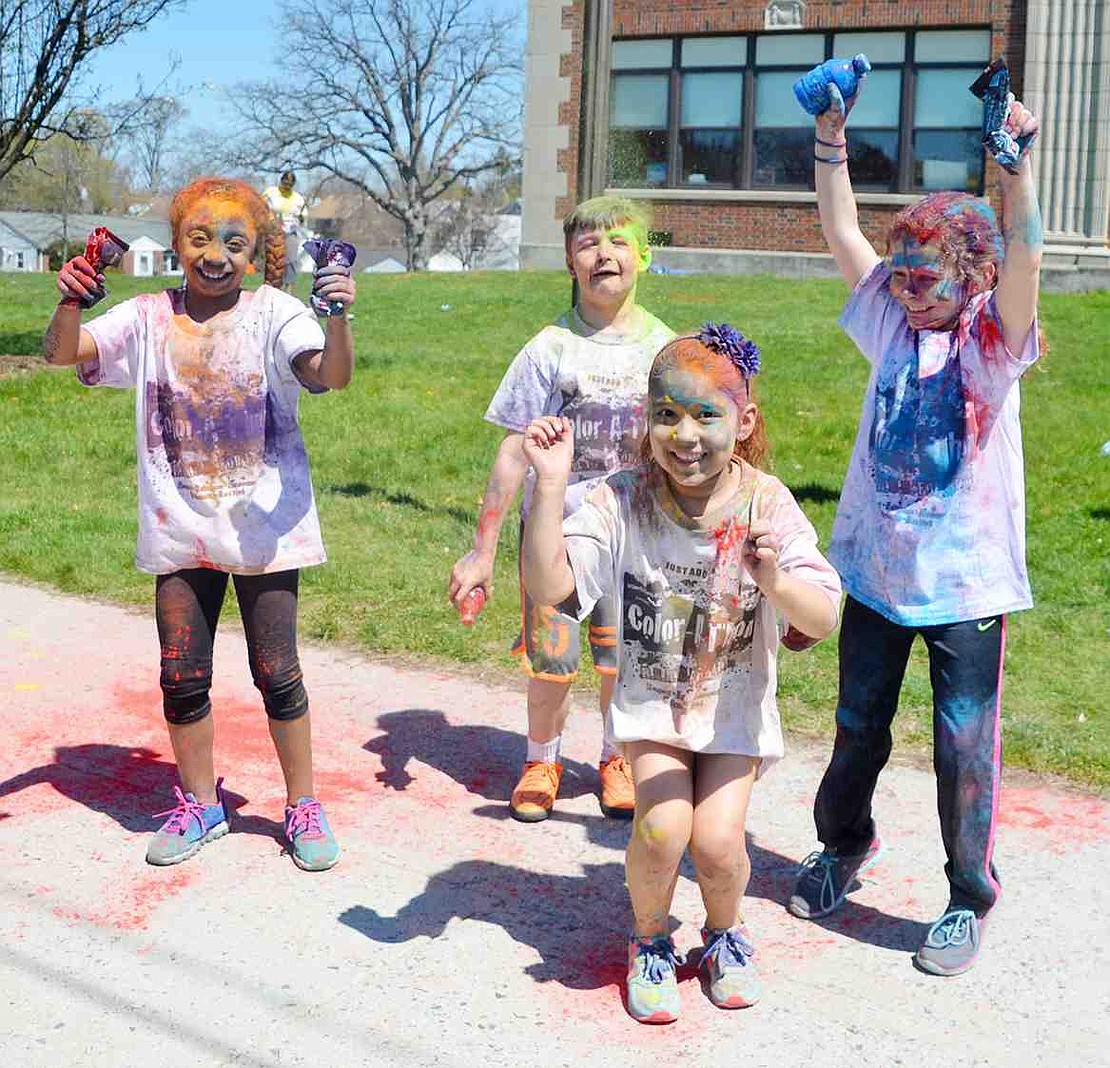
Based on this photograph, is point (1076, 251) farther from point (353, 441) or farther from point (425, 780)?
point (425, 780)

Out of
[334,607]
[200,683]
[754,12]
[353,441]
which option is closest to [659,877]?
[200,683]

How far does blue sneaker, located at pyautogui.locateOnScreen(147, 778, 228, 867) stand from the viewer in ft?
13.0

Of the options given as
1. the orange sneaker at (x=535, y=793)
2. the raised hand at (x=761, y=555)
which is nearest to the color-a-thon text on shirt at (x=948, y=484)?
the raised hand at (x=761, y=555)

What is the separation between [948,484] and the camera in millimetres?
3439

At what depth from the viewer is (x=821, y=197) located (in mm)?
3803

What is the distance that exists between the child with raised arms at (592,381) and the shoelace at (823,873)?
0.70 meters

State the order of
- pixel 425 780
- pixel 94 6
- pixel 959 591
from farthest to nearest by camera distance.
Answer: pixel 94 6 → pixel 425 780 → pixel 959 591

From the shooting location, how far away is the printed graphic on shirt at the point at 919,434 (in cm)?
342

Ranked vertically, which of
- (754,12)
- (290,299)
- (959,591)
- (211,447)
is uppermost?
(754,12)

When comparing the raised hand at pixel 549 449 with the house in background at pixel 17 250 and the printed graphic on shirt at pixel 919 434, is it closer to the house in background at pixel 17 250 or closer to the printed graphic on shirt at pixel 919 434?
the printed graphic on shirt at pixel 919 434

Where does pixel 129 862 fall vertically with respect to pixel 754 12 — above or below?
below

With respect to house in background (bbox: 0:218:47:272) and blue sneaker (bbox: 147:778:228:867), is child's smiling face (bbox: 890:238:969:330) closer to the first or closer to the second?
blue sneaker (bbox: 147:778:228:867)

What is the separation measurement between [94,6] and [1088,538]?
1060cm

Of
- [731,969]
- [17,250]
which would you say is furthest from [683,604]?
[17,250]
